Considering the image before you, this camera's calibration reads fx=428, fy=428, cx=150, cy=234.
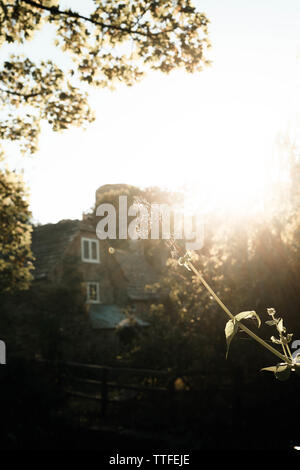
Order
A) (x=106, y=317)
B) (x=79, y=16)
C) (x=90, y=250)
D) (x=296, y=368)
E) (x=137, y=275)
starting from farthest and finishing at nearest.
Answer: (x=137, y=275), (x=90, y=250), (x=106, y=317), (x=79, y=16), (x=296, y=368)

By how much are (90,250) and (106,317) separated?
5.39m

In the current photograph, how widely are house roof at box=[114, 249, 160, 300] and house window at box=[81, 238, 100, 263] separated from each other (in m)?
1.69

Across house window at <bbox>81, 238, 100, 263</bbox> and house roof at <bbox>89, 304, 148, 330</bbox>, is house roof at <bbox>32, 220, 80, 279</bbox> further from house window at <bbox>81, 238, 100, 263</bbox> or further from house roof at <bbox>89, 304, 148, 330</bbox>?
house roof at <bbox>89, 304, 148, 330</bbox>

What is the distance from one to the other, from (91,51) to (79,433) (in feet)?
29.9

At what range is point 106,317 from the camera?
99.8 feet

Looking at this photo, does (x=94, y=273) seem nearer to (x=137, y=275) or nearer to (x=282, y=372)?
(x=137, y=275)

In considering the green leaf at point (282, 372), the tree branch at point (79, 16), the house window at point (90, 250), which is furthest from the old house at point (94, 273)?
the green leaf at point (282, 372)

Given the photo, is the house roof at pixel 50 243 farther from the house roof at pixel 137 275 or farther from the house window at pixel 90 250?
the house roof at pixel 137 275

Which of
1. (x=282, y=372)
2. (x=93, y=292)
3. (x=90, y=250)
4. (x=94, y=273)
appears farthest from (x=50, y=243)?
(x=282, y=372)
